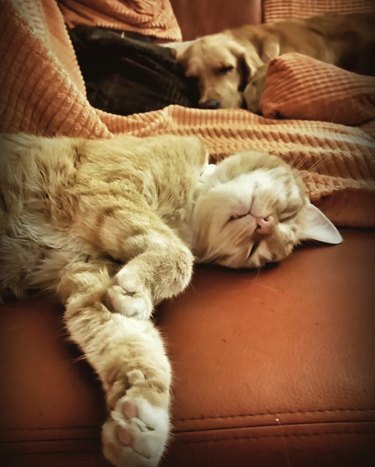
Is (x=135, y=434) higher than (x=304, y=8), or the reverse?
(x=304, y=8)

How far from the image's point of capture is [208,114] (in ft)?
5.62

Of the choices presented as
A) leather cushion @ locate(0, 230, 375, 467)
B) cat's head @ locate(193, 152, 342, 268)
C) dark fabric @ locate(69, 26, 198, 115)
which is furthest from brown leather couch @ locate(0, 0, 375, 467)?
dark fabric @ locate(69, 26, 198, 115)

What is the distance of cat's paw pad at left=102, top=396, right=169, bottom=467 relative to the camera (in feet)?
2.01

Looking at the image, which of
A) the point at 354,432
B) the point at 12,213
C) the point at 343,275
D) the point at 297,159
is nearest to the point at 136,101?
the point at 297,159

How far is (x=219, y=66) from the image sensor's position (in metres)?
2.33

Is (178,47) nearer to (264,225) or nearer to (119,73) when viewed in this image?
(119,73)

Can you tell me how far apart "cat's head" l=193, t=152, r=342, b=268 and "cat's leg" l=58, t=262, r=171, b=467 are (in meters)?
0.31

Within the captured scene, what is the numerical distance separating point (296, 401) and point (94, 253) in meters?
0.54

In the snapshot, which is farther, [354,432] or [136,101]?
[136,101]

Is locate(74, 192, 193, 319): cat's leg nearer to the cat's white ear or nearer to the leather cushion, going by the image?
the leather cushion

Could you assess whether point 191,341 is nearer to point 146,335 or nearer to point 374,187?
point 146,335

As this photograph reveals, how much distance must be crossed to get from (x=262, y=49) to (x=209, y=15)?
40 cm

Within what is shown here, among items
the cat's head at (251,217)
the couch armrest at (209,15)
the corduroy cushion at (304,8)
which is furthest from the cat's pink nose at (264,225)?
the corduroy cushion at (304,8)

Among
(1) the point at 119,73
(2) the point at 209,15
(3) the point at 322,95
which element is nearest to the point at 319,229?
(3) the point at 322,95
